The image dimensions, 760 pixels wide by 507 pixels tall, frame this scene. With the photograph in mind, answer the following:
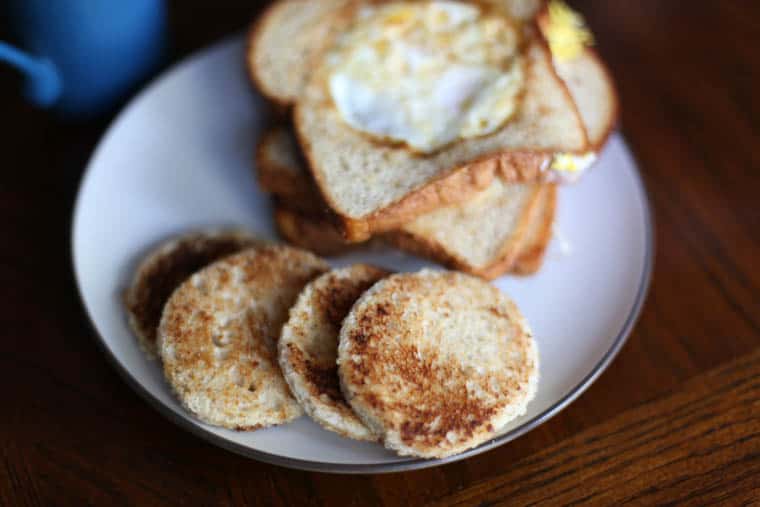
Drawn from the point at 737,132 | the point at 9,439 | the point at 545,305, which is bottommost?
the point at 737,132

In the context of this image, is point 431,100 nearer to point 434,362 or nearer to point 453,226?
point 453,226

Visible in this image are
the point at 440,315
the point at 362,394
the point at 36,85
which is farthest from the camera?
the point at 36,85

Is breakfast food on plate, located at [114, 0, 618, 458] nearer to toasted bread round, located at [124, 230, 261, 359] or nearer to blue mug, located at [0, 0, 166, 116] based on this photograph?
toasted bread round, located at [124, 230, 261, 359]

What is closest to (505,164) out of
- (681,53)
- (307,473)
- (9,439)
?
(307,473)

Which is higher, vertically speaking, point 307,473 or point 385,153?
point 385,153

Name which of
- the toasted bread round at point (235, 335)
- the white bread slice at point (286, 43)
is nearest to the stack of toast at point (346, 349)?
the toasted bread round at point (235, 335)

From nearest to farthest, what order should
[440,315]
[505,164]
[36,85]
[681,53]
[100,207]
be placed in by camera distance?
[440,315], [505,164], [100,207], [36,85], [681,53]

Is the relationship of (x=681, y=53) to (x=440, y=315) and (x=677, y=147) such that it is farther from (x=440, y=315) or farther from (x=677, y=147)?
(x=440, y=315)
